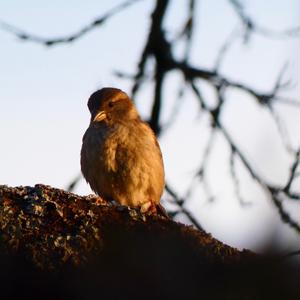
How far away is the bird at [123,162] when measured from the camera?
6.64m

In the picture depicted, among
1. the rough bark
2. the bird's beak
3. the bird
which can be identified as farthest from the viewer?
the bird's beak

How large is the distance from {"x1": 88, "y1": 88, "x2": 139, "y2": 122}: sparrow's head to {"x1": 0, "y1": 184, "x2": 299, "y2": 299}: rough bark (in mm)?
4628

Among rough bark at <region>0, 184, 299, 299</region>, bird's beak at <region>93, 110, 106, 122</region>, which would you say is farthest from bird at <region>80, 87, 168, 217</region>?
rough bark at <region>0, 184, 299, 299</region>

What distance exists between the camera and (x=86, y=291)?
2039 millimetres

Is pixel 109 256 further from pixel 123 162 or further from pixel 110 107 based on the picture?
pixel 110 107

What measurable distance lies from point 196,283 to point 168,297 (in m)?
0.08

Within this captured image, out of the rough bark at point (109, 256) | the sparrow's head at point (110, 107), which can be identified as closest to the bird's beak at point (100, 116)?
the sparrow's head at point (110, 107)

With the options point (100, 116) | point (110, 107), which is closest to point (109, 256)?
point (100, 116)

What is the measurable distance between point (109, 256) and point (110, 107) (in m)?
5.55

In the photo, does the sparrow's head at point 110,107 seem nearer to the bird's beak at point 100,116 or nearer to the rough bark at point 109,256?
the bird's beak at point 100,116

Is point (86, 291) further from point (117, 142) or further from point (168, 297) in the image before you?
point (117, 142)

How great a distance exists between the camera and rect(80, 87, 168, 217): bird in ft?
21.8

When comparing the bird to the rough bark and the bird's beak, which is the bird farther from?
the rough bark

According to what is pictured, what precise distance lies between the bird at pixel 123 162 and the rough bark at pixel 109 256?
12.4 feet
